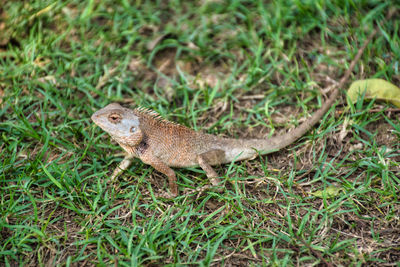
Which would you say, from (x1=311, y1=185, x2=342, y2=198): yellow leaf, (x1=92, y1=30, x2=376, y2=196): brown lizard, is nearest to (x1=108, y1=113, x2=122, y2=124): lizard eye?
(x1=92, y1=30, x2=376, y2=196): brown lizard

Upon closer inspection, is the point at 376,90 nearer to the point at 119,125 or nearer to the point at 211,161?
the point at 211,161

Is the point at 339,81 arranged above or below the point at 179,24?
below

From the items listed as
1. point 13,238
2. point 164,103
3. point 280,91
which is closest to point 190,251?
point 13,238

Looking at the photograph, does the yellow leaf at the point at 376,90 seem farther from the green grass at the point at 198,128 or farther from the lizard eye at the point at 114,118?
the lizard eye at the point at 114,118

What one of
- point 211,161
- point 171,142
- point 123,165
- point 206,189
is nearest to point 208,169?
point 211,161

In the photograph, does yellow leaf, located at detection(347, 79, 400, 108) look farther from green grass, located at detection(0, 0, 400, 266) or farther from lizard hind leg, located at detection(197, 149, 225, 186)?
lizard hind leg, located at detection(197, 149, 225, 186)

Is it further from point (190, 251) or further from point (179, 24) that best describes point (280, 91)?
point (190, 251)
